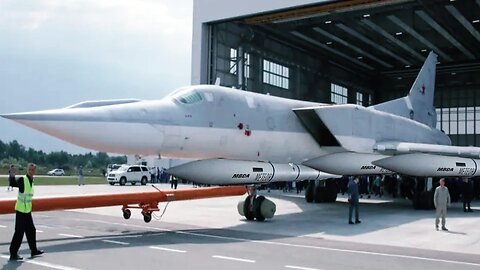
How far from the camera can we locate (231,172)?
42.7 ft

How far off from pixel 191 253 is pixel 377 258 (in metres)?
3.22

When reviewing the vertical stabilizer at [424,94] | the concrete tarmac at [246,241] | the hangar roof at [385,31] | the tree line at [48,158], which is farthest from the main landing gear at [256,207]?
the tree line at [48,158]

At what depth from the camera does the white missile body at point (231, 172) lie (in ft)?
41.5

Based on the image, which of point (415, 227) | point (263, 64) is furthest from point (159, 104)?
point (263, 64)

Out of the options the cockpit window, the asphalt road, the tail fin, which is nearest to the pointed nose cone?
the cockpit window

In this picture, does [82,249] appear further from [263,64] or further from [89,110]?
[263,64]

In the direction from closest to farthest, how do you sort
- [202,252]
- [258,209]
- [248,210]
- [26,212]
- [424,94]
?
[26,212]
[202,252]
[258,209]
[248,210]
[424,94]

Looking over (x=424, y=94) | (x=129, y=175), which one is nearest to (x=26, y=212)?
(x=424, y=94)

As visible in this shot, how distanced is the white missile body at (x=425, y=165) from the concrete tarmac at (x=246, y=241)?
150 cm

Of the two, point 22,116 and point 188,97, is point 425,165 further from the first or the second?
point 22,116

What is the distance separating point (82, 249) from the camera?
9.18 metres

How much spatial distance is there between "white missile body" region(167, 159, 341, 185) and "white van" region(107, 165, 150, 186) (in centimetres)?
2534

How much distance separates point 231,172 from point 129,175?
26.8 metres

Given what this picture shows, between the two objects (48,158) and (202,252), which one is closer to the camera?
(202,252)
